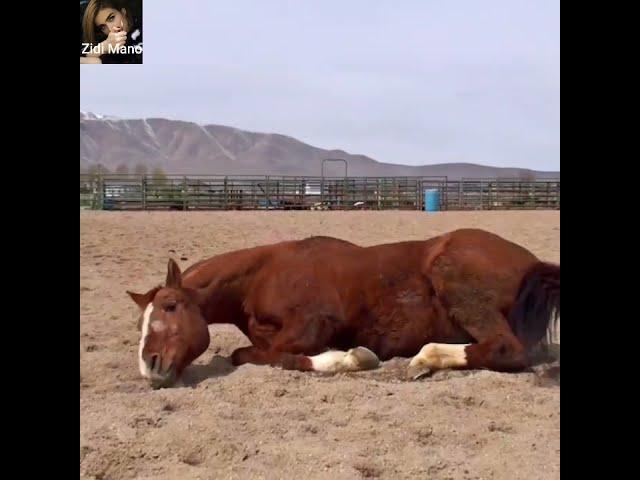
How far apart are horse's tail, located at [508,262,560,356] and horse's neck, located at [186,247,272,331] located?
1.93 metres

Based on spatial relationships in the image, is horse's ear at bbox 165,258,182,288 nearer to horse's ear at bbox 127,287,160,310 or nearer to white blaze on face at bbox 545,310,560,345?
horse's ear at bbox 127,287,160,310

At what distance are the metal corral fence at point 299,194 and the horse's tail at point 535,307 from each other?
1914 centimetres

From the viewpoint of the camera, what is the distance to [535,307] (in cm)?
518

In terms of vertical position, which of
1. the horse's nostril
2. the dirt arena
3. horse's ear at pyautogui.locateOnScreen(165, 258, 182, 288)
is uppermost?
horse's ear at pyautogui.locateOnScreen(165, 258, 182, 288)

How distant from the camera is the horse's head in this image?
4559mm

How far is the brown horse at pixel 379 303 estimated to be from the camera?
16.1ft

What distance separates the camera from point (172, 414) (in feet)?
12.5

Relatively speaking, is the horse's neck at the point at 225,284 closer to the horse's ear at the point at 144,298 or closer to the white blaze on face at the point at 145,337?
the horse's ear at the point at 144,298

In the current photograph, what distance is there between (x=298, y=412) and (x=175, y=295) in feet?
4.71

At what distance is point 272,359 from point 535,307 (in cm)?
191

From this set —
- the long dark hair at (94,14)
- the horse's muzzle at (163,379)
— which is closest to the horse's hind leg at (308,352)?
the horse's muzzle at (163,379)

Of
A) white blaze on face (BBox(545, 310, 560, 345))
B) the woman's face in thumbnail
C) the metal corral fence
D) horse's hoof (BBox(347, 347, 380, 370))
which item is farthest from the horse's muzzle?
the metal corral fence
